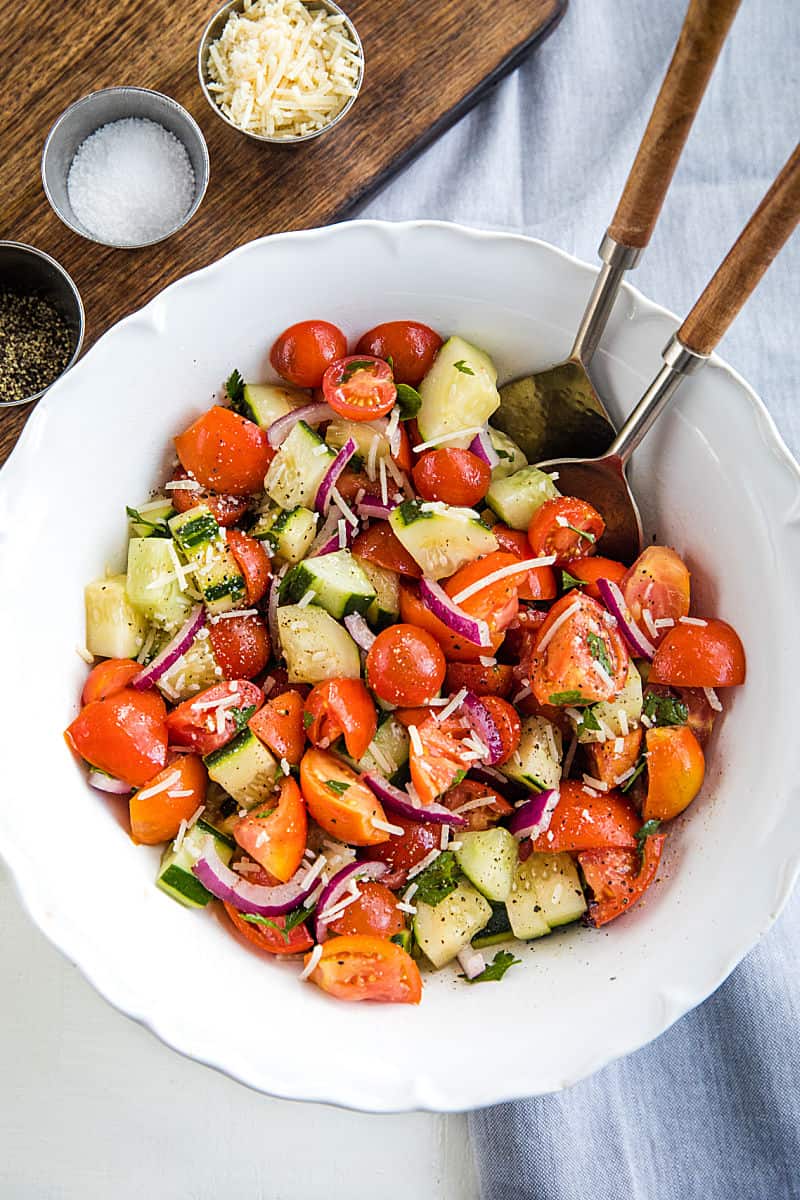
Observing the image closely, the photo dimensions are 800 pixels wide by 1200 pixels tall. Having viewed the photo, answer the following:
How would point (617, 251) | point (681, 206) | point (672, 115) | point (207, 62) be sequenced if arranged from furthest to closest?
point (681, 206)
point (207, 62)
point (617, 251)
point (672, 115)

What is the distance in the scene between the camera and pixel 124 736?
1863 millimetres

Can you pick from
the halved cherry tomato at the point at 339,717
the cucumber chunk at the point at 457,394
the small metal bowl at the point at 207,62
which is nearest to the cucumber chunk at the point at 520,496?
the cucumber chunk at the point at 457,394

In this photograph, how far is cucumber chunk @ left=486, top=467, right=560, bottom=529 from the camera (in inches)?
79.9

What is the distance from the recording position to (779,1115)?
2.23 metres

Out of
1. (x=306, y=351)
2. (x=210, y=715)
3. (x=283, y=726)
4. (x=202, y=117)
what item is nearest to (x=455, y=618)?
(x=283, y=726)

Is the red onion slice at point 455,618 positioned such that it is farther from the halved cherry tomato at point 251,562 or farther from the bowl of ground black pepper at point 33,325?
the bowl of ground black pepper at point 33,325

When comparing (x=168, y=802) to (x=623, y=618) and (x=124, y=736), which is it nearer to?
(x=124, y=736)

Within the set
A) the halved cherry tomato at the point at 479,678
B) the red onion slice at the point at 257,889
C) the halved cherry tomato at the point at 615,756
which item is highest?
the halved cherry tomato at the point at 615,756

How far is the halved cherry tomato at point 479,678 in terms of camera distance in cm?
197

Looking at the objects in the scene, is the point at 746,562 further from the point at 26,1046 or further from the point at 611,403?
the point at 26,1046

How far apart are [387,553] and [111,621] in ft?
1.72

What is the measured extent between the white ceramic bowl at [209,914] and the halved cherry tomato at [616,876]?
41 millimetres

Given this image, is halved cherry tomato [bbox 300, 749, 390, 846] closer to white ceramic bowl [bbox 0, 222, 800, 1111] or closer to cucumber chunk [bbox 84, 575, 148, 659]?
white ceramic bowl [bbox 0, 222, 800, 1111]

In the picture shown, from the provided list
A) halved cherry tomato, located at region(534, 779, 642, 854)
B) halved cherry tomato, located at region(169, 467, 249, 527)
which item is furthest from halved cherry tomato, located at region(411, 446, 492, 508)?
halved cherry tomato, located at region(534, 779, 642, 854)
